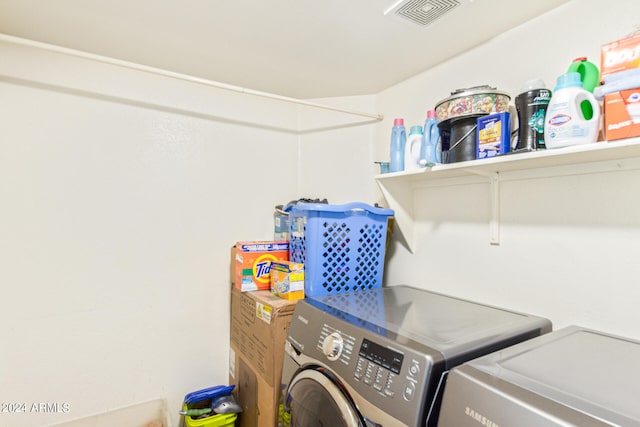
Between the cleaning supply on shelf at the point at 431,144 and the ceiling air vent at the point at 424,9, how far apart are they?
15.1 inches

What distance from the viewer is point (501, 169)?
4.54 ft

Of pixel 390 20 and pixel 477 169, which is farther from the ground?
pixel 390 20

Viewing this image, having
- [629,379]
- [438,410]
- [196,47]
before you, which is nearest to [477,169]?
[629,379]

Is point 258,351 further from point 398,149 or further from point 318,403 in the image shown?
point 398,149

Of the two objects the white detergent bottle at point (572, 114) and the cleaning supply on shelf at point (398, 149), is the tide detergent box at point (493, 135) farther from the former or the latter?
the cleaning supply on shelf at point (398, 149)

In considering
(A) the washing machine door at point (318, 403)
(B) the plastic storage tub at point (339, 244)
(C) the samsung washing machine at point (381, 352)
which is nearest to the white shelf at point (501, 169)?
(B) the plastic storage tub at point (339, 244)

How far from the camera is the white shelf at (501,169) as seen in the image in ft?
3.28

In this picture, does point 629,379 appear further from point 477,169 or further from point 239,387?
point 239,387

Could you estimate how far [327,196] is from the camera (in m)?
2.23

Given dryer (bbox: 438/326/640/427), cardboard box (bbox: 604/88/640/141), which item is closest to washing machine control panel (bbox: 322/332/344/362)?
dryer (bbox: 438/326/640/427)

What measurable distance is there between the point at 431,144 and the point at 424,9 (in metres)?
0.53

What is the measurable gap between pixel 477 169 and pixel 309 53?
997 mm

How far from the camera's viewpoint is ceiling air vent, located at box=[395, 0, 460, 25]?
48.9 inches

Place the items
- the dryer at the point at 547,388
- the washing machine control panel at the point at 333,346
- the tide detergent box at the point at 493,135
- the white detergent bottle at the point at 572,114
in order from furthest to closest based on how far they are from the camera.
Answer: the tide detergent box at the point at 493,135
the washing machine control panel at the point at 333,346
the white detergent bottle at the point at 572,114
the dryer at the point at 547,388
